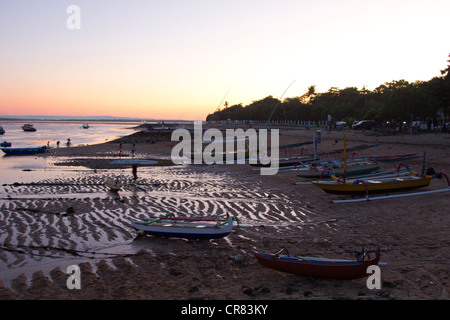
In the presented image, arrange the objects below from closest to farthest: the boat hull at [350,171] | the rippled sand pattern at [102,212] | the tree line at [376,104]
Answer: the rippled sand pattern at [102,212] < the boat hull at [350,171] < the tree line at [376,104]

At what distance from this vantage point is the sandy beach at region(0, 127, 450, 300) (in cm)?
707

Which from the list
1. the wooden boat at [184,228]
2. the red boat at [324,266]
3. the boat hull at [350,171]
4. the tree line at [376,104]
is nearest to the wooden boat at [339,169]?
the boat hull at [350,171]

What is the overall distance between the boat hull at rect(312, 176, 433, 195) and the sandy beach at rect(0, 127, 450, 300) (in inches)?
26.6

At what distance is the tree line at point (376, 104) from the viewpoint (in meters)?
40.3

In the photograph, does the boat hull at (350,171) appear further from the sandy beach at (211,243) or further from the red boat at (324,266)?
the red boat at (324,266)

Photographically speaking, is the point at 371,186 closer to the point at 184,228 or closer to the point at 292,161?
the point at 184,228

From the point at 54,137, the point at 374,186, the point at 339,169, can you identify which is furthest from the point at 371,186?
the point at 54,137

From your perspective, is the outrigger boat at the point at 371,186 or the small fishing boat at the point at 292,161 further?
the small fishing boat at the point at 292,161

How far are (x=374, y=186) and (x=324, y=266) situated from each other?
29.8 feet

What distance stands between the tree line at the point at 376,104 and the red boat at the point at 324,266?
74.2 ft

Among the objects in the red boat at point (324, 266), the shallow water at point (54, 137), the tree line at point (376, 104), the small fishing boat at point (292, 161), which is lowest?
the red boat at point (324, 266)
